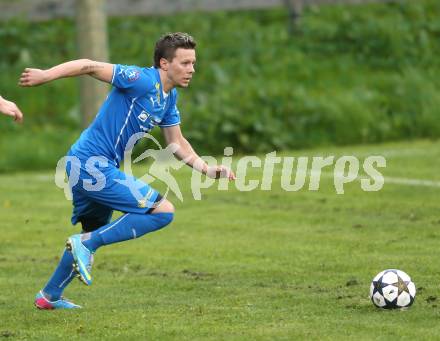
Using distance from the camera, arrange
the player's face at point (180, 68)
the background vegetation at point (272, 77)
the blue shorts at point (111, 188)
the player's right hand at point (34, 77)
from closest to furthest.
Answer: the player's right hand at point (34, 77) → the blue shorts at point (111, 188) → the player's face at point (180, 68) → the background vegetation at point (272, 77)

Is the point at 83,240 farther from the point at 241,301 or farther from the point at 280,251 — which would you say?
the point at 280,251

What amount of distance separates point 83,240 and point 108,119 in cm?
88

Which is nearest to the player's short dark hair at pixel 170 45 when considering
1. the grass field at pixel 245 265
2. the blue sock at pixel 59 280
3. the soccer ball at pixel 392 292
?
the blue sock at pixel 59 280

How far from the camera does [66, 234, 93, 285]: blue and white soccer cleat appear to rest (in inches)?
292

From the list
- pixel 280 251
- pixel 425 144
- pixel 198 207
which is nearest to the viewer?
pixel 280 251

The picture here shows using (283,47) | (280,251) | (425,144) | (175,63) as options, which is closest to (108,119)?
(175,63)

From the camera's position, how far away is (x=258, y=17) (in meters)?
23.8

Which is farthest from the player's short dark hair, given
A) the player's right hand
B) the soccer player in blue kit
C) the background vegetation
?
the background vegetation

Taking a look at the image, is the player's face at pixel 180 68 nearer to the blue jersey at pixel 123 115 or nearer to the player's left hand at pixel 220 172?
the blue jersey at pixel 123 115

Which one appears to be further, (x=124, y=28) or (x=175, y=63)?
(x=124, y=28)

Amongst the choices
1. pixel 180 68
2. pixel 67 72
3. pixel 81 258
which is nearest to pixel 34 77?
pixel 67 72

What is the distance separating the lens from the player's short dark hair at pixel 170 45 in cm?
784

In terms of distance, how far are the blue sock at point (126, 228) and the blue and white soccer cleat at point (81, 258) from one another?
0.17 ft

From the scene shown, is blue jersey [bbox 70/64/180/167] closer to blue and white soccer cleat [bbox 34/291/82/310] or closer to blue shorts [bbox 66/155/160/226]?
blue shorts [bbox 66/155/160/226]
